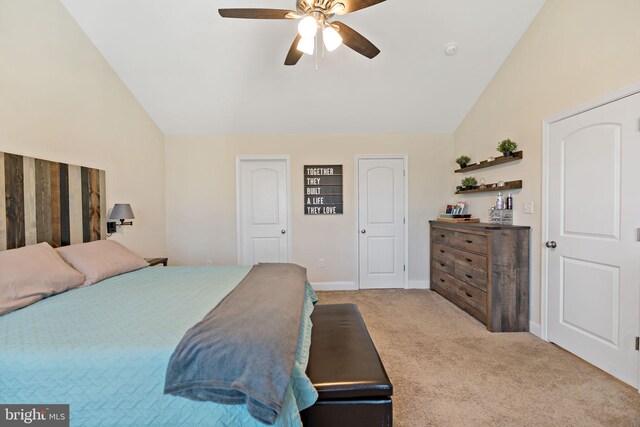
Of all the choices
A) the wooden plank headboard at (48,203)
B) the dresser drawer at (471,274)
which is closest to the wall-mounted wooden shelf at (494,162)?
the dresser drawer at (471,274)

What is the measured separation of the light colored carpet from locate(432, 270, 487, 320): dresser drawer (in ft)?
0.61

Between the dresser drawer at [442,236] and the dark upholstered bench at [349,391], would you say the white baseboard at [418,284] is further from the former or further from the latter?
the dark upholstered bench at [349,391]

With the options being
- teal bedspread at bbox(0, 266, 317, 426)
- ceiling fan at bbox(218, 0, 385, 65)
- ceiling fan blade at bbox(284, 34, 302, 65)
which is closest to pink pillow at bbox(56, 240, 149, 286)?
teal bedspread at bbox(0, 266, 317, 426)

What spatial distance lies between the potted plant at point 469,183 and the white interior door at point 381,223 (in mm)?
846

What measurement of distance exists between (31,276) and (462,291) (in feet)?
12.3

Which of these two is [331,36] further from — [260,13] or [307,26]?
[260,13]

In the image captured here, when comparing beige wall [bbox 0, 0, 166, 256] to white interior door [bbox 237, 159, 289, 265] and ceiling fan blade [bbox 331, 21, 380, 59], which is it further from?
ceiling fan blade [bbox 331, 21, 380, 59]

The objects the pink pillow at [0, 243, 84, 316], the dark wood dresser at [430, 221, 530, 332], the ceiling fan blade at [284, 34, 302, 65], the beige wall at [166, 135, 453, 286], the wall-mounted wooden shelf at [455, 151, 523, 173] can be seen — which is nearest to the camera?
the pink pillow at [0, 243, 84, 316]

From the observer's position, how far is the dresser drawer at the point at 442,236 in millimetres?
3510

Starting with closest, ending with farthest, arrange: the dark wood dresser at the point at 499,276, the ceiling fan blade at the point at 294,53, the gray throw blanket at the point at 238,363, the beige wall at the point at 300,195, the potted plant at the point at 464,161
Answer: the gray throw blanket at the point at 238,363, the ceiling fan blade at the point at 294,53, the dark wood dresser at the point at 499,276, the potted plant at the point at 464,161, the beige wall at the point at 300,195

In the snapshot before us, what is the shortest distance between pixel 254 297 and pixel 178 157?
3.33 m

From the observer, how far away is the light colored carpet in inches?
63.9

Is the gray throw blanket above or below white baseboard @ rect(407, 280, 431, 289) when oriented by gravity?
above

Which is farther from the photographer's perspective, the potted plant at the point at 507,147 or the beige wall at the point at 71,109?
the potted plant at the point at 507,147
